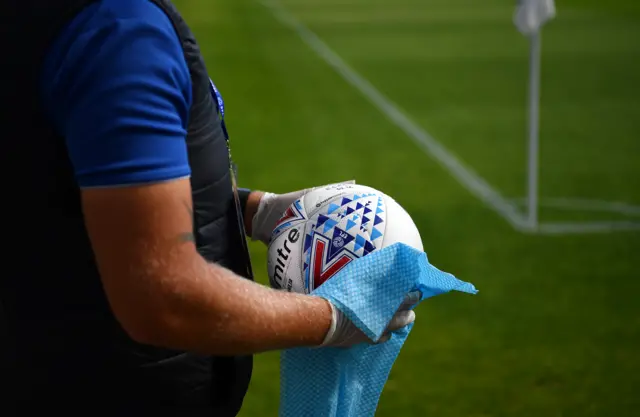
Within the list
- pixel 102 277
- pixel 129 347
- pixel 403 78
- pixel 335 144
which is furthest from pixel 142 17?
pixel 403 78

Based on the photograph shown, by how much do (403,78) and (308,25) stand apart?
295 inches

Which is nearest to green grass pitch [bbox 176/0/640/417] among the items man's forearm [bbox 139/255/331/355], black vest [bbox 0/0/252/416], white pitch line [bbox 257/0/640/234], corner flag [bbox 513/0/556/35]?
white pitch line [bbox 257/0/640/234]

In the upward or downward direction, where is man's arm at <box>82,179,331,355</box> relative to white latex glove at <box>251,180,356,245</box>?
upward

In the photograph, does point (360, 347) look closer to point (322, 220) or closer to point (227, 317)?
point (322, 220)

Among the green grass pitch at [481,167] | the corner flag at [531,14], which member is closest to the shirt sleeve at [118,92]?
the green grass pitch at [481,167]

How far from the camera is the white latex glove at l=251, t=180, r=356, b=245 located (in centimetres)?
275

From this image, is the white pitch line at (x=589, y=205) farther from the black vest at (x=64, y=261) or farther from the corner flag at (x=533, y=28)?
the black vest at (x=64, y=261)

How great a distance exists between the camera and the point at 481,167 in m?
9.82

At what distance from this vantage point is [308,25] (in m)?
22.4

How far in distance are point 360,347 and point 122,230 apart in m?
0.79

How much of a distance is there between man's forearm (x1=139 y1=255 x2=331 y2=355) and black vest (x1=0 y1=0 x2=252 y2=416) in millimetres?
196

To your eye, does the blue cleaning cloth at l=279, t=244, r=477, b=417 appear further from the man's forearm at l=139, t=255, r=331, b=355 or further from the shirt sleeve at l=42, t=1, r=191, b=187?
the shirt sleeve at l=42, t=1, r=191, b=187

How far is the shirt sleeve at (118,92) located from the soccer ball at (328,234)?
88 centimetres

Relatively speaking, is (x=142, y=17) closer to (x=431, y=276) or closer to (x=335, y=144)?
(x=431, y=276)
